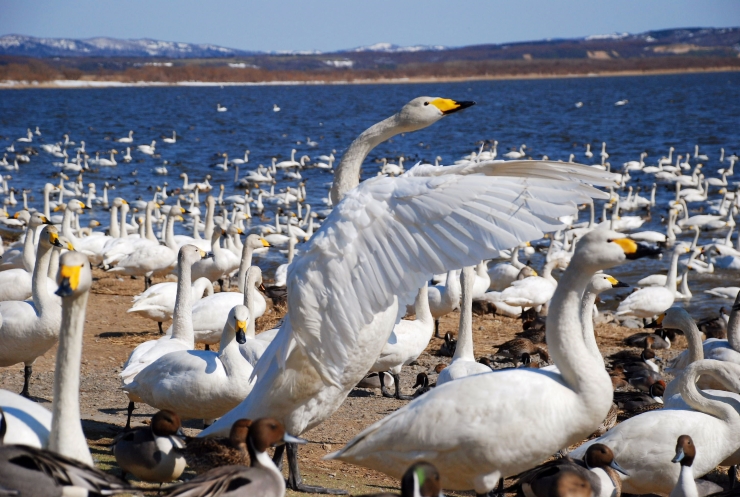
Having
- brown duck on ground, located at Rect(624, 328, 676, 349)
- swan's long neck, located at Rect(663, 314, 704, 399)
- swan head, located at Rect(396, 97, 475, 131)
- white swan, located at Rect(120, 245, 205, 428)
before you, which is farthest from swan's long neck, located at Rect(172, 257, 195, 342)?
brown duck on ground, located at Rect(624, 328, 676, 349)

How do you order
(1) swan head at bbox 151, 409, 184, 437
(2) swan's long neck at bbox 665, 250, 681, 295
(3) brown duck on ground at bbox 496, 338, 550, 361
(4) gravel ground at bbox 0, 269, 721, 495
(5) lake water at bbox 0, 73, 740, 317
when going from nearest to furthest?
(1) swan head at bbox 151, 409, 184, 437 → (4) gravel ground at bbox 0, 269, 721, 495 → (3) brown duck on ground at bbox 496, 338, 550, 361 → (2) swan's long neck at bbox 665, 250, 681, 295 → (5) lake water at bbox 0, 73, 740, 317

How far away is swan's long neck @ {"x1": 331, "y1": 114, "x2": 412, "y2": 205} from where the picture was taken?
224 inches

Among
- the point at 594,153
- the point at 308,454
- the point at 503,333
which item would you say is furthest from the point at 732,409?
the point at 594,153

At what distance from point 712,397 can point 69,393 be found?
4.09m

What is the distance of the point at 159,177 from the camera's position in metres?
34.0

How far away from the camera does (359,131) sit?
54750 mm

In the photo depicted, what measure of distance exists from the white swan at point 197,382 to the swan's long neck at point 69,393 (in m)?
2.59

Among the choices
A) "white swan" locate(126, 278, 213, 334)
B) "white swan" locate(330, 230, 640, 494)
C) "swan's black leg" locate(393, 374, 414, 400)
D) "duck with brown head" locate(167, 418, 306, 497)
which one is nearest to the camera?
"duck with brown head" locate(167, 418, 306, 497)

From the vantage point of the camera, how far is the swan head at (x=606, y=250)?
431cm

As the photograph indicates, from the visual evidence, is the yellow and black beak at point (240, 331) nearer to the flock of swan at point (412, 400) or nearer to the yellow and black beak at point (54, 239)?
the flock of swan at point (412, 400)

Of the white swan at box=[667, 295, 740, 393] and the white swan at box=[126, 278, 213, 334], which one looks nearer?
Answer: the white swan at box=[667, 295, 740, 393]

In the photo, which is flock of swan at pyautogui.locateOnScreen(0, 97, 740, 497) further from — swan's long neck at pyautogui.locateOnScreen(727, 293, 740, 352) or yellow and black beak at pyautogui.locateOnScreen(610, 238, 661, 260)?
swan's long neck at pyautogui.locateOnScreen(727, 293, 740, 352)

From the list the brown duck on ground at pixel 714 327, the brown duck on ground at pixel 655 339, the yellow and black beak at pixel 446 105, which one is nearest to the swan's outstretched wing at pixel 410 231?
the yellow and black beak at pixel 446 105

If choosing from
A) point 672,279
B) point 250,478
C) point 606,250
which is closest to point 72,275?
point 250,478
